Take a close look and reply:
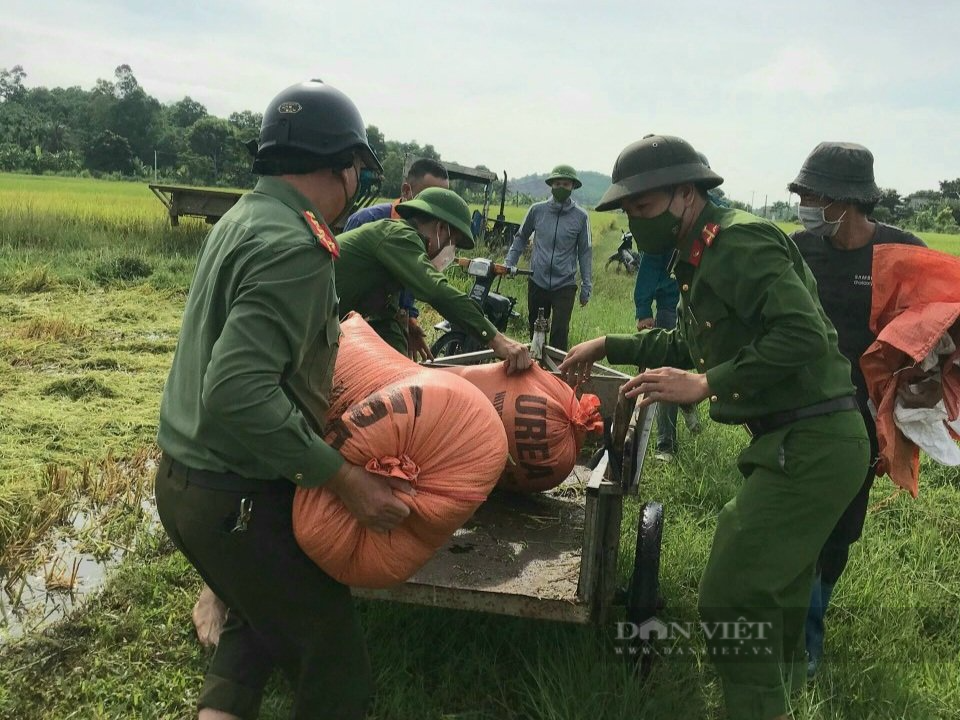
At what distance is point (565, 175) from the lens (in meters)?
7.34

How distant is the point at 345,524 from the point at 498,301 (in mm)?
6023

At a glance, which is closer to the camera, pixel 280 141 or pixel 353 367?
pixel 280 141

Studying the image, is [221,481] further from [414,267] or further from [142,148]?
[142,148]

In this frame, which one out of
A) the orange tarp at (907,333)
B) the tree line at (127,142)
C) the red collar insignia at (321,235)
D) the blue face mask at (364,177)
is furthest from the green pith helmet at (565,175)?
the tree line at (127,142)

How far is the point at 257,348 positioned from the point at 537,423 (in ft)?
6.38

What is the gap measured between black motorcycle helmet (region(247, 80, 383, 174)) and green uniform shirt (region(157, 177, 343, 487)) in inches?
3.5

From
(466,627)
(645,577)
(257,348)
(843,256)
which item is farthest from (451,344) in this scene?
(257,348)

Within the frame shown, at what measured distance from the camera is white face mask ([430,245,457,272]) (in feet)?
12.9

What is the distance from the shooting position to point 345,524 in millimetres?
1790

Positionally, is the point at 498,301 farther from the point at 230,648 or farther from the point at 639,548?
the point at 230,648

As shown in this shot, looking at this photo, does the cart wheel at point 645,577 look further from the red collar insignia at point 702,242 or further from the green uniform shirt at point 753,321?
the red collar insignia at point 702,242

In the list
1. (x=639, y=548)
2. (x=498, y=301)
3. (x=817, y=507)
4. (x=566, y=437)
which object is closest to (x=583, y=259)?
(x=498, y=301)

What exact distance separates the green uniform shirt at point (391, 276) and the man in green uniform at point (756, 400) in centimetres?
136

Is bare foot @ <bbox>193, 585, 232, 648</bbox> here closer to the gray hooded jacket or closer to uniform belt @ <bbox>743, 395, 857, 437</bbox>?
uniform belt @ <bbox>743, 395, 857, 437</bbox>
